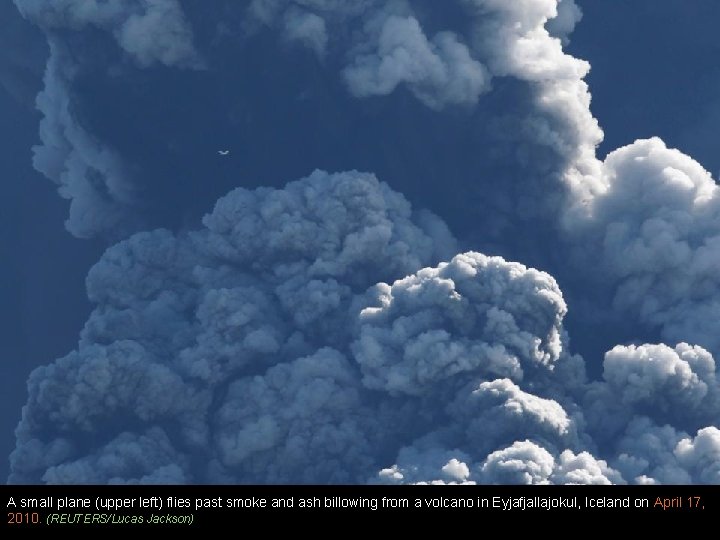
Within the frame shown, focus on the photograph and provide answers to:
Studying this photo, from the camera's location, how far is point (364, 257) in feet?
199

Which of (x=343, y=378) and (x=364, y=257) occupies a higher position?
(x=364, y=257)

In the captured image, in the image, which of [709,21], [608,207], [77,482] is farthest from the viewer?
[709,21]

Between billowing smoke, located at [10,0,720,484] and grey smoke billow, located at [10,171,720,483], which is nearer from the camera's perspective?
grey smoke billow, located at [10,171,720,483]

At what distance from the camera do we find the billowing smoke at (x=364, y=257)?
57.4 metres

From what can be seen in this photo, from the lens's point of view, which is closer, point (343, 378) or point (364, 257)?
point (343, 378)

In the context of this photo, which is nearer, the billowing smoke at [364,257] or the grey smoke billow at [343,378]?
the grey smoke billow at [343,378]

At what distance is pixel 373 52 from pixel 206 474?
1316 cm

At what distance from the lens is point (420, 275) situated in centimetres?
5897

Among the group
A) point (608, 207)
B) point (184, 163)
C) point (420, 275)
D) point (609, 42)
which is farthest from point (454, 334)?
point (609, 42)

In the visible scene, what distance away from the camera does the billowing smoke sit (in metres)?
57.4

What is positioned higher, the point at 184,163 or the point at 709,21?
the point at 709,21

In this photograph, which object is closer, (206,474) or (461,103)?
(206,474)
